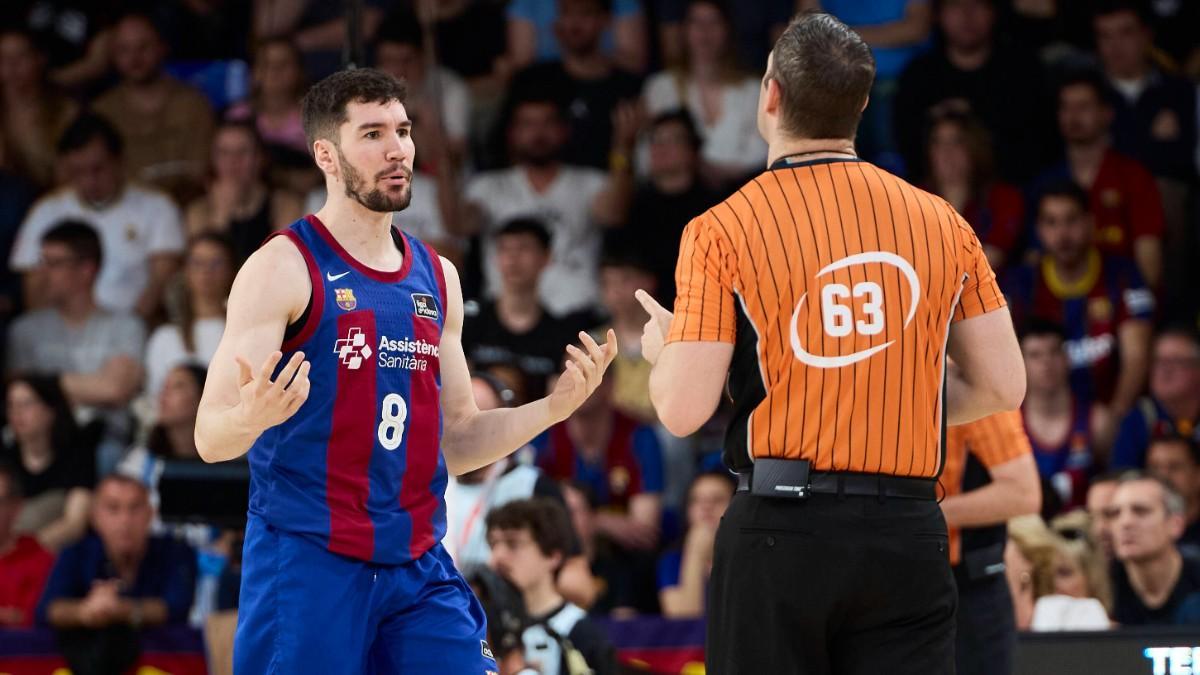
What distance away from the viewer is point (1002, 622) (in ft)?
18.8

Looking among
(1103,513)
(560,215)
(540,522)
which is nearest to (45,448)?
(560,215)

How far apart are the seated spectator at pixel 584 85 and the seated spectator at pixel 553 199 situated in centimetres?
12

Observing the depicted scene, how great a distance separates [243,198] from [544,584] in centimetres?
473

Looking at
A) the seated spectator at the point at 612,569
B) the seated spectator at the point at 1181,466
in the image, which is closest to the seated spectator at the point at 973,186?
the seated spectator at the point at 1181,466

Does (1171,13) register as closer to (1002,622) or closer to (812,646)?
(1002,622)

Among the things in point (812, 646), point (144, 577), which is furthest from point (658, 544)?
point (812, 646)

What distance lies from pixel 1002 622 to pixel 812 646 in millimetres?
1888

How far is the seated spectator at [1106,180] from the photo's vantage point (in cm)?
1025

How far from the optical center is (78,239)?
1088 cm

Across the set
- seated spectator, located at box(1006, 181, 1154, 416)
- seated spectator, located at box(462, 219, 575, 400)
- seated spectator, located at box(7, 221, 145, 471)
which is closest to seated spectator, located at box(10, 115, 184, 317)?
seated spectator, located at box(7, 221, 145, 471)

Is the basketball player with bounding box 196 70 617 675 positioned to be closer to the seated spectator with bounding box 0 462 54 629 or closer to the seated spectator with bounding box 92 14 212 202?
the seated spectator with bounding box 0 462 54 629

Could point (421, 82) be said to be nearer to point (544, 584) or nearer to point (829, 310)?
point (544, 584)

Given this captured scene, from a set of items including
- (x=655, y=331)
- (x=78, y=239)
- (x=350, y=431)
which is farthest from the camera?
(x=78, y=239)

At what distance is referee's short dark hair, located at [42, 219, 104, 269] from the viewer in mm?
10867
